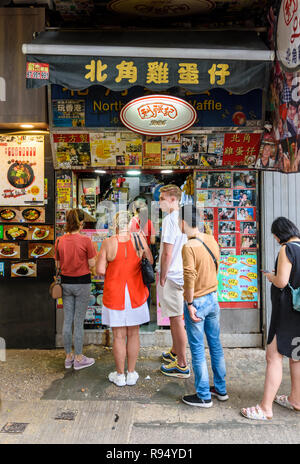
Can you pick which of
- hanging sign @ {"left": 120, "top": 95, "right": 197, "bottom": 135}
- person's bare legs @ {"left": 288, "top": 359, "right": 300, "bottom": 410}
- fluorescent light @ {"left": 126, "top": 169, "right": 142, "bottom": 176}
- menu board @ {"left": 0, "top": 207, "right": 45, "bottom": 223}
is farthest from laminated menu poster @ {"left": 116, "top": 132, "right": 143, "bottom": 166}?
person's bare legs @ {"left": 288, "top": 359, "right": 300, "bottom": 410}

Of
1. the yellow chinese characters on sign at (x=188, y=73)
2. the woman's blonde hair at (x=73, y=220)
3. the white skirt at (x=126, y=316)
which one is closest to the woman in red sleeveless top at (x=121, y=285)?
the white skirt at (x=126, y=316)

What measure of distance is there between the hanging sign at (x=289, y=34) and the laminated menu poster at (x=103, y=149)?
2468 mm

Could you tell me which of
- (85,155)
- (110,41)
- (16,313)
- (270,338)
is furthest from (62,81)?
(270,338)

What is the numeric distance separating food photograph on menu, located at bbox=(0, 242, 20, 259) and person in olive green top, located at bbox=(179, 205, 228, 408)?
2818mm

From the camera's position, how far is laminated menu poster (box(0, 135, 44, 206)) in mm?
5129

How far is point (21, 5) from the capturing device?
4.94m

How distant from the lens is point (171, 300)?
4.33 m

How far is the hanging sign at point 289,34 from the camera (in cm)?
366

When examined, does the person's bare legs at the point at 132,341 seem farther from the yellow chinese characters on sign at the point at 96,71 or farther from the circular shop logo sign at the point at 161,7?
the circular shop logo sign at the point at 161,7

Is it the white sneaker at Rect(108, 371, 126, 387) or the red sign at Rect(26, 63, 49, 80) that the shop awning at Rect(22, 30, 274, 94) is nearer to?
the red sign at Rect(26, 63, 49, 80)

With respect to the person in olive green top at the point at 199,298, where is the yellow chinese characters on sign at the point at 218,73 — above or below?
above

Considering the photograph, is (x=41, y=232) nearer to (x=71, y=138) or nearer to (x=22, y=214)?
(x=22, y=214)

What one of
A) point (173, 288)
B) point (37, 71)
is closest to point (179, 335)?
point (173, 288)

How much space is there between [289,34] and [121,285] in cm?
344
